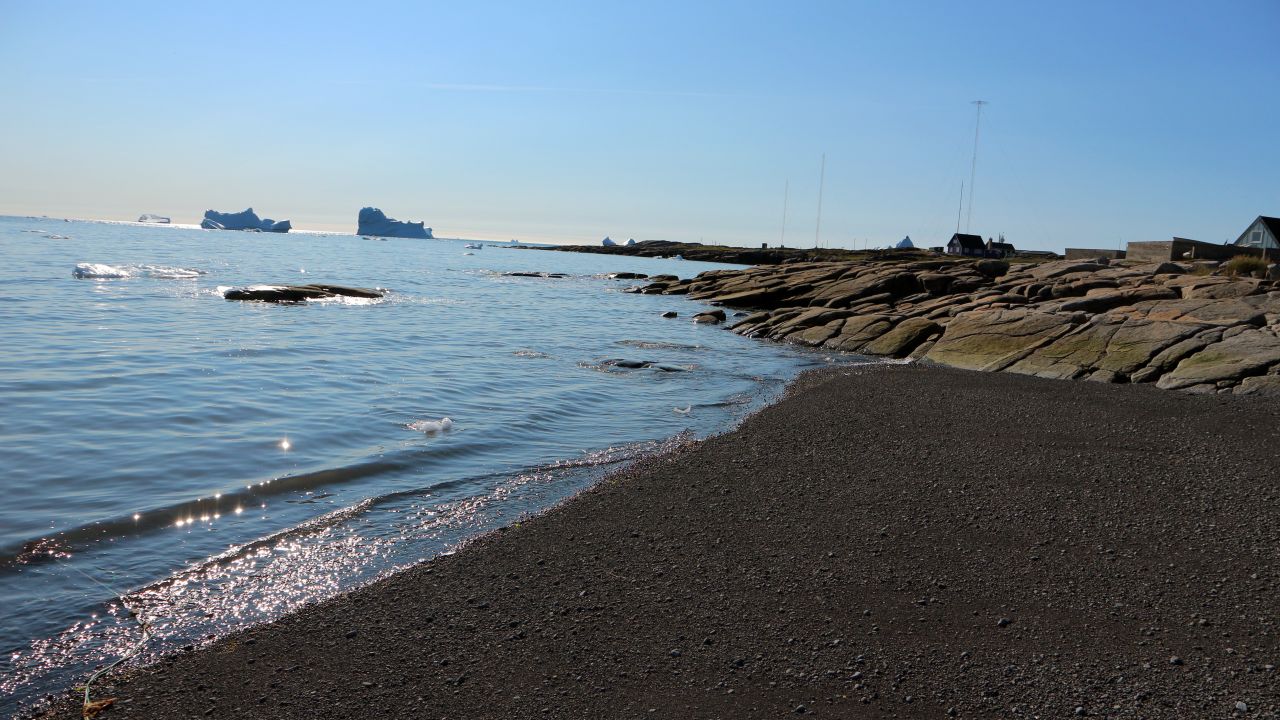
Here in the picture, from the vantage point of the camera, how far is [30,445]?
33.3 feet

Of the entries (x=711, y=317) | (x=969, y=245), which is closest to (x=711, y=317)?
(x=711, y=317)

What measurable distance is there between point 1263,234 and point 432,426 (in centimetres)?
5840

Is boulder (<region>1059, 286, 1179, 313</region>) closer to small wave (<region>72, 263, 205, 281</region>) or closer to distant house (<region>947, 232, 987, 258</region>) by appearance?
small wave (<region>72, 263, 205, 281</region>)

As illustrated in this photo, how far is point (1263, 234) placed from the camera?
50375 mm

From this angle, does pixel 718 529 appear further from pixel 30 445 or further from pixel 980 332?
pixel 980 332

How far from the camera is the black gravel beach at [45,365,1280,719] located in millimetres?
4590

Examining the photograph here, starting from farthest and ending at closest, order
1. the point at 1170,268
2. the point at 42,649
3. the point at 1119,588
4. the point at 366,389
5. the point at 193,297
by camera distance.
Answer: the point at 193,297 → the point at 1170,268 → the point at 366,389 → the point at 1119,588 → the point at 42,649

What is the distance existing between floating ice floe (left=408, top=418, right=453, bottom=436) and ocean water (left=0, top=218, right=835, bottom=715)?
9 centimetres

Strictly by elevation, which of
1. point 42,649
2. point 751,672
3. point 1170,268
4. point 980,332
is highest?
point 1170,268

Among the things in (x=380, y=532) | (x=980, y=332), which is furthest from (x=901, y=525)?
(x=980, y=332)

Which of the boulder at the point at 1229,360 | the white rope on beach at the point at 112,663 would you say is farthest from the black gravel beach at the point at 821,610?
the boulder at the point at 1229,360

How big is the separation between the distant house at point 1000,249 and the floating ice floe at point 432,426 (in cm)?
8123

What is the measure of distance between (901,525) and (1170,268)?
1087 inches

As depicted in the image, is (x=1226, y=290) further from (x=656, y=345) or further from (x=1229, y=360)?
(x=656, y=345)
